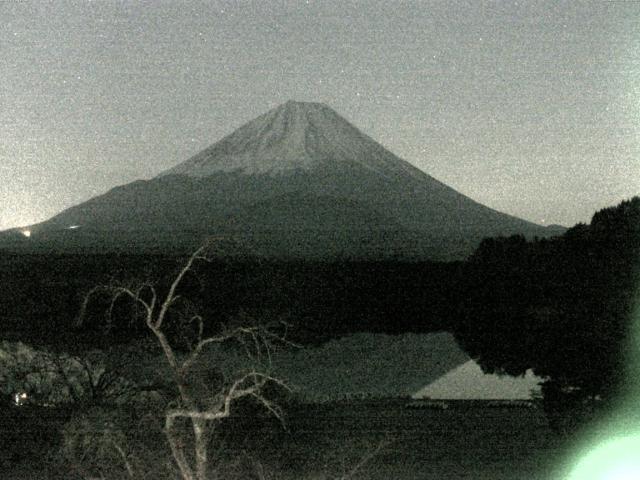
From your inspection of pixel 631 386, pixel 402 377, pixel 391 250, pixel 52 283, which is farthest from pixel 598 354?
pixel 391 250

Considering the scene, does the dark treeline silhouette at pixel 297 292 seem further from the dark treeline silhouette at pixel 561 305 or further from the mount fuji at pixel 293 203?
the mount fuji at pixel 293 203

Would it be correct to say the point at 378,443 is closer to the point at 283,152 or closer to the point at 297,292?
the point at 297,292

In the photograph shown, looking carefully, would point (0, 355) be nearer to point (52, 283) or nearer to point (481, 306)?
point (52, 283)

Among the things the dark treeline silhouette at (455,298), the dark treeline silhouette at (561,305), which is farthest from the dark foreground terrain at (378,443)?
the dark treeline silhouette at (455,298)

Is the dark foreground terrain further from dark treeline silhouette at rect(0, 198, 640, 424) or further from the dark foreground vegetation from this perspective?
dark treeline silhouette at rect(0, 198, 640, 424)

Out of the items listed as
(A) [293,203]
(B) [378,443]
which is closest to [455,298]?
(B) [378,443]

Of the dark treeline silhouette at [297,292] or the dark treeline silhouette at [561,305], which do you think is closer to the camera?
the dark treeline silhouette at [561,305]
